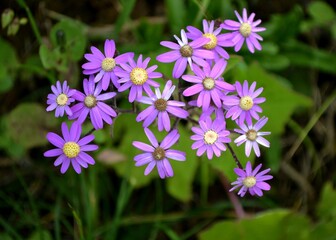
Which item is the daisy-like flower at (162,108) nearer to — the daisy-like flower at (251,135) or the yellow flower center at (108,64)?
the yellow flower center at (108,64)

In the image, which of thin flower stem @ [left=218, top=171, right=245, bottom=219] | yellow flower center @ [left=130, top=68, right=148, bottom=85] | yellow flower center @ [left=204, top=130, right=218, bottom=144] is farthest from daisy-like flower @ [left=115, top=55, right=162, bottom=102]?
thin flower stem @ [left=218, top=171, right=245, bottom=219]

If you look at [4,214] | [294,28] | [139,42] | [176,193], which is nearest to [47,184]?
[4,214]

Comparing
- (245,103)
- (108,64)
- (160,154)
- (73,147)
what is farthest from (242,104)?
(73,147)

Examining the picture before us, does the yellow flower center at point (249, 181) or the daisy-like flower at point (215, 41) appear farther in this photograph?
the daisy-like flower at point (215, 41)

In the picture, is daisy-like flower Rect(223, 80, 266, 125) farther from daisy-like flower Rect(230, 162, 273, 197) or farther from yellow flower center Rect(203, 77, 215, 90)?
daisy-like flower Rect(230, 162, 273, 197)

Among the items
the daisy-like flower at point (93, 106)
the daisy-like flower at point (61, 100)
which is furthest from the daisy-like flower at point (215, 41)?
the daisy-like flower at point (61, 100)

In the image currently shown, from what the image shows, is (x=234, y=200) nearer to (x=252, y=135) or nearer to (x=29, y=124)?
(x=252, y=135)
